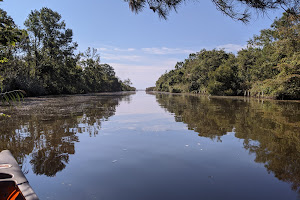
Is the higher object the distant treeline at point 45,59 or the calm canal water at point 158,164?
the distant treeline at point 45,59

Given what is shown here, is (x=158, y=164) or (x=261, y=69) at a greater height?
(x=261, y=69)

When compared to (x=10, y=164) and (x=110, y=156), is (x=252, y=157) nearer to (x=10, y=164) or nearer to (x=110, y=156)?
(x=110, y=156)

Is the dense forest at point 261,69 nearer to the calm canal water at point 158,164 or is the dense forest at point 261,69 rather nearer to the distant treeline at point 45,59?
the calm canal water at point 158,164

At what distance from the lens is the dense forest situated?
23094 millimetres

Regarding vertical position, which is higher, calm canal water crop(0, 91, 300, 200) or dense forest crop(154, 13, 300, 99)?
dense forest crop(154, 13, 300, 99)

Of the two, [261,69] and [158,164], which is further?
[261,69]

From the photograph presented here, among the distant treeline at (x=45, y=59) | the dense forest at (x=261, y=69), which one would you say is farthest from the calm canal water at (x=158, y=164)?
the distant treeline at (x=45, y=59)

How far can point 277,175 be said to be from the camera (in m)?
3.46

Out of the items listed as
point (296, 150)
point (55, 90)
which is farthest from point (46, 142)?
point (55, 90)

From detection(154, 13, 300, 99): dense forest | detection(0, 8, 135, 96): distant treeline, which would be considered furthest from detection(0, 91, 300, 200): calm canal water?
detection(0, 8, 135, 96): distant treeline

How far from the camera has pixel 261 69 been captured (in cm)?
3189

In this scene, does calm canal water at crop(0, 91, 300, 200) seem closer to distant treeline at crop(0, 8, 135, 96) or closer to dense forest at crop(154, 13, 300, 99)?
dense forest at crop(154, 13, 300, 99)

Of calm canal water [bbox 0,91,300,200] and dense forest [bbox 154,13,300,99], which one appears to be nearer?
calm canal water [bbox 0,91,300,200]

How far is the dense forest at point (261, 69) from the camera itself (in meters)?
23.1
